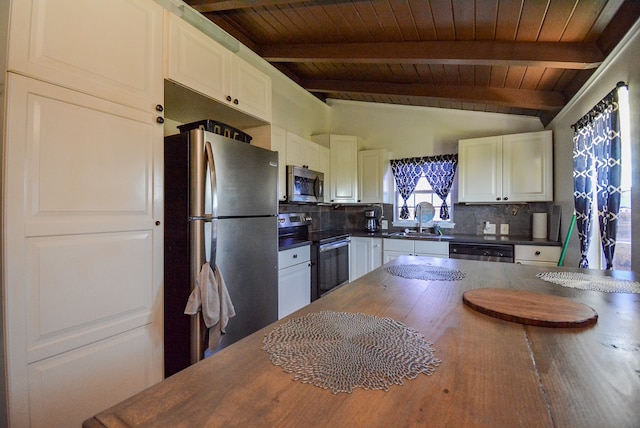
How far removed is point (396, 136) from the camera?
4.14m

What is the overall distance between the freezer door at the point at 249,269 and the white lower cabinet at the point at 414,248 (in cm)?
170

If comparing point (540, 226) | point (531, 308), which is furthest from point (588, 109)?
point (531, 308)

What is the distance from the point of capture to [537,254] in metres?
2.86

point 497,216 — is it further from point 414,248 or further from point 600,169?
point 600,169

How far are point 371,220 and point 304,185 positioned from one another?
1309 millimetres

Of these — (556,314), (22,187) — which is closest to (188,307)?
(22,187)

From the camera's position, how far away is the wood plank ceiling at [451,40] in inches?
69.9

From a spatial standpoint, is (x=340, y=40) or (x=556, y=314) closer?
(x=556, y=314)

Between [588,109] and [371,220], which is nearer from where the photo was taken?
[588,109]

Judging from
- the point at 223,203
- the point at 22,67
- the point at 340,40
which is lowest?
the point at 223,203

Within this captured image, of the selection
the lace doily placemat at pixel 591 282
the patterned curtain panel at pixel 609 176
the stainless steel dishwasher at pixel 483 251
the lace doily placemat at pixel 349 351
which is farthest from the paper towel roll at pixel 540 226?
the lace doily placemat at pixel 349 351

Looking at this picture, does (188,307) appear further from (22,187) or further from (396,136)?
(396,136)

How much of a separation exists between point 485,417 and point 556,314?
2.05 ft

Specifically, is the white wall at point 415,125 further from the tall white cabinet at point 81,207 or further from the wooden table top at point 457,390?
the wooden table top at point 457,390
